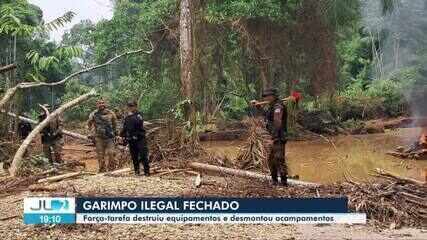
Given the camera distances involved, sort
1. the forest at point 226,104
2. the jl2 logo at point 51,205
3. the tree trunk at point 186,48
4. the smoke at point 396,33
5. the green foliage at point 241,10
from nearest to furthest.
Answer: the jl2 logo at point 51,205 < the forest at point 226,104 < the tree trunk at point 186,48 < the green foliage at point 241,10 < the smoke at point 396,33

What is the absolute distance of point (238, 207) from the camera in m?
7.11

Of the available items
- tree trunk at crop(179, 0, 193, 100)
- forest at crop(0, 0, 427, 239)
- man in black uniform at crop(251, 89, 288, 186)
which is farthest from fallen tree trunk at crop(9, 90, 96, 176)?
man in black uniform at crop(251, 89, 288, 186)

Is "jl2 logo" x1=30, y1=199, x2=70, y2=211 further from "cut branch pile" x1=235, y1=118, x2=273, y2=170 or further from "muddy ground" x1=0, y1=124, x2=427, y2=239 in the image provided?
"cut branch pile" x1=235, y1=118, x2=273, y2=170

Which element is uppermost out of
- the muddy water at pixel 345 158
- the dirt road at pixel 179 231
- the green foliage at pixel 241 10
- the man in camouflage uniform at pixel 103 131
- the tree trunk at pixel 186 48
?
the green foliage at pixel 241 10

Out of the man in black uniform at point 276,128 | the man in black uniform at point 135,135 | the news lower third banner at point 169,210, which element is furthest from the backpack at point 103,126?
the news lower third banner at point 169,210

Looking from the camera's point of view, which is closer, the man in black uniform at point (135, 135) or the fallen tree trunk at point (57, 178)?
the fallen tree trunk at point (57, 178)

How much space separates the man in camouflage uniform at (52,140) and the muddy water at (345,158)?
401cm

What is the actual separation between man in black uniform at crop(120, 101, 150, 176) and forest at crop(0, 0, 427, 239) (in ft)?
1.78

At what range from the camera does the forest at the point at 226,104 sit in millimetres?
10000

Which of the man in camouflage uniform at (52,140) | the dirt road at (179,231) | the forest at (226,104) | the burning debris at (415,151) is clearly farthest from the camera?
the burning debris at (415,151)

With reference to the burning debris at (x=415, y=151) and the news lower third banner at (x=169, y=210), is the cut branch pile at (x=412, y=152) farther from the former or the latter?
the news lower third banner at (x=169, y=210)

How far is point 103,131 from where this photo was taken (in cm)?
1173

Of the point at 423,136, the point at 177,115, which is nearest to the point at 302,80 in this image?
the point at 423,136

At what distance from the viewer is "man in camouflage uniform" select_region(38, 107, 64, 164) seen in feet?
43.4
